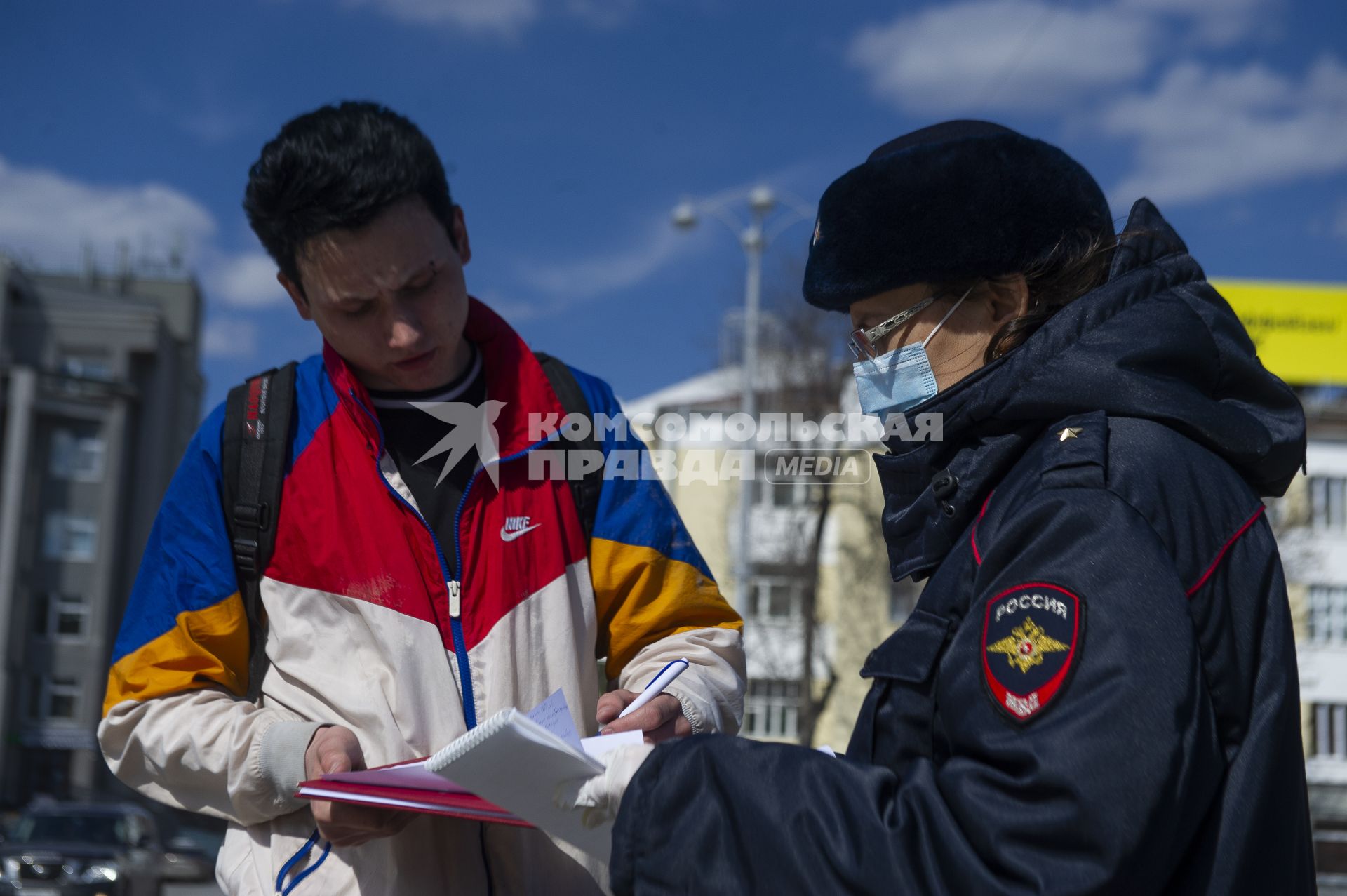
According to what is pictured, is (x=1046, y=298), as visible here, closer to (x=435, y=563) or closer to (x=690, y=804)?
(x=690, y=804)

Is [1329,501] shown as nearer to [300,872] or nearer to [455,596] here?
[455,596]

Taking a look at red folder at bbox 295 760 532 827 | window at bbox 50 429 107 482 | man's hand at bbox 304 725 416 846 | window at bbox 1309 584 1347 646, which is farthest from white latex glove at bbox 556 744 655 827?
window at bbox 50 429 107 482

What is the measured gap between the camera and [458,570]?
2.41 metres

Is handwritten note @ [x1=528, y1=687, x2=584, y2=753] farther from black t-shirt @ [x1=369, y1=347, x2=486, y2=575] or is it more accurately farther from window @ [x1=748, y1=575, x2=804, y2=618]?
window @ [x1=748, y1=575, x2=804, y2=618]

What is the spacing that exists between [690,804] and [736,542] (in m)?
32.5

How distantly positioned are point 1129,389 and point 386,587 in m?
Answer: 1.40

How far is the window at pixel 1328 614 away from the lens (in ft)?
123

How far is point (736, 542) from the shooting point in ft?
111

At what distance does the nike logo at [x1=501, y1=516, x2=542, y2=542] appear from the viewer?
243 centimetres

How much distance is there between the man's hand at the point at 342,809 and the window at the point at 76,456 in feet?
143

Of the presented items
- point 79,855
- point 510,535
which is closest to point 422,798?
point 510,535

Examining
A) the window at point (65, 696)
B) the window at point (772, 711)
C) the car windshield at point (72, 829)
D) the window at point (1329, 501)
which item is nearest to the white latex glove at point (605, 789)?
the car windshield at point (72, 829)

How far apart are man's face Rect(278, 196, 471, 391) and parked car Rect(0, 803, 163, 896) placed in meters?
10.3

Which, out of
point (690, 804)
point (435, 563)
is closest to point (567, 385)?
point (435, 563)
